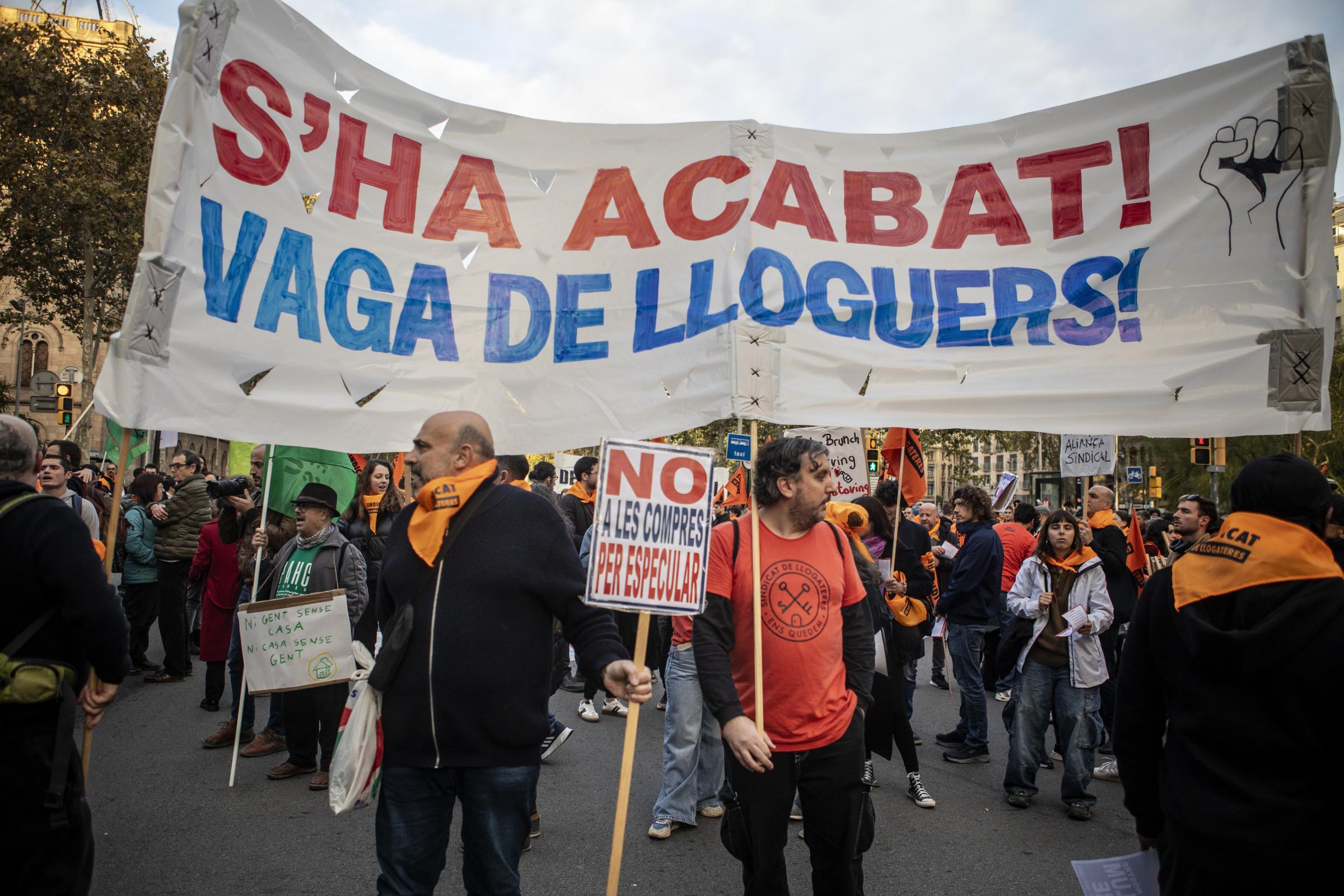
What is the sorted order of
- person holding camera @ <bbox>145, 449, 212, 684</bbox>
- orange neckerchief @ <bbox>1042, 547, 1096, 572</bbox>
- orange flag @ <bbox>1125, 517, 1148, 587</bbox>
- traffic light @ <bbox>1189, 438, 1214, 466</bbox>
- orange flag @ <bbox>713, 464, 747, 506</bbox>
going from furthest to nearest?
traffic light @ <bbox>1189, 438, 1214, 466</bbox> → orange flag @ <bbox>713, 464, 747, 506</bbox> → orange flag @ <bbox>1125, 517, 1148, 587</bbox> → person holding camera @ <bbox>145, 449, 212, 684</bbox> → orange neckerchief @ <bbox>1042, 547, 1096, 572</bbox>

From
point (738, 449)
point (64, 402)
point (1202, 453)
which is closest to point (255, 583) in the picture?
point (738, 449)

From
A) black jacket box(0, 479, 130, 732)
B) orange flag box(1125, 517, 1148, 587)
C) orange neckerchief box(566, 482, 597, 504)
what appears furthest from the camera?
orange flag box(1125, 517, 1148, 587)

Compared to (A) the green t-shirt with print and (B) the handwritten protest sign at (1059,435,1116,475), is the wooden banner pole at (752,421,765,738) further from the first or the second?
(B) the handwritten protest sign at (1059,435,1116,475)

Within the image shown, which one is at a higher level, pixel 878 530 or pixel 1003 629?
pixel 878 530

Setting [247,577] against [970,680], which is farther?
[970,680]

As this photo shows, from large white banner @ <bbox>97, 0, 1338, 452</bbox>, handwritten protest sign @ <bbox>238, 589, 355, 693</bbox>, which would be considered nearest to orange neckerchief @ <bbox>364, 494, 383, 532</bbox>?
handwritten protest sign @ <bbox>238, 589, 355, 693</bbox>

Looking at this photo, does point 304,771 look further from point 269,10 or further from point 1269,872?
point 1269,872

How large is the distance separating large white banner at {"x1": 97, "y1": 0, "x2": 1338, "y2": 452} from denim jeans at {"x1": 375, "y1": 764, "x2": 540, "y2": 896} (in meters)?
1.37

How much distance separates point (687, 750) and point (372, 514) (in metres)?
3.12

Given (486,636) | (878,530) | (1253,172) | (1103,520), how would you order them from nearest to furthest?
1. (486,636)
2. (1253,172)
3. (878,530)
4. (1103,520)

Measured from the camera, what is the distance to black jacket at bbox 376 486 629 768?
110 inches

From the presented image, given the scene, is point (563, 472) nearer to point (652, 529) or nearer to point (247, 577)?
point (247, 577)

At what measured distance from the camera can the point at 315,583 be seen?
19.1 feet

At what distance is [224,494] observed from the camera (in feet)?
21.5
